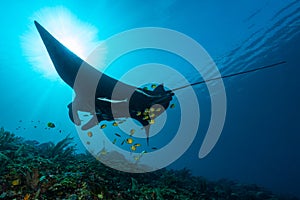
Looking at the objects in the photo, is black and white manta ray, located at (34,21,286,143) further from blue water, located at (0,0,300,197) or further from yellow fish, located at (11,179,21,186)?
blue water, located at (0,0,300,197)

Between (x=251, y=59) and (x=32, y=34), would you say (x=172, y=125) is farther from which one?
(x=32, y=34)

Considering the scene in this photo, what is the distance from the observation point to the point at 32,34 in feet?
60.8

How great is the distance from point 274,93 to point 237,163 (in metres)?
58.6

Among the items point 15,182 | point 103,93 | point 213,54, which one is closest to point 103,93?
point 103,93

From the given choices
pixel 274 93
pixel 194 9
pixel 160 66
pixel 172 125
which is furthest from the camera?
pixel 172 125

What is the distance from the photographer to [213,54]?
22.0 metres

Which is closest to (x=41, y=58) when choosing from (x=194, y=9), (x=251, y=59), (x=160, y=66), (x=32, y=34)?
(x=32, y=34)

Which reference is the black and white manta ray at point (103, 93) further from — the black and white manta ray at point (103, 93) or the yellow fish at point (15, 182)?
the yellow fish at point (15, 182)

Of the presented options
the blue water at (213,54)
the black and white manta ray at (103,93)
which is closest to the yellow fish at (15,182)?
the black and white manta ray at (103,93)

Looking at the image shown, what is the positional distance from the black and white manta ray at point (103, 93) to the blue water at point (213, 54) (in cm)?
511

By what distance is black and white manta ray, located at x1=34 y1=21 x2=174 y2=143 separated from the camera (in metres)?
4.77

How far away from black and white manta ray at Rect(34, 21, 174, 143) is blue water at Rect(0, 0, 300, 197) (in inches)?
201

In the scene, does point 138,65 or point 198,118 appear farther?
point 198,118

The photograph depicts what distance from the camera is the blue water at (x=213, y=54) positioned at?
16.1m
